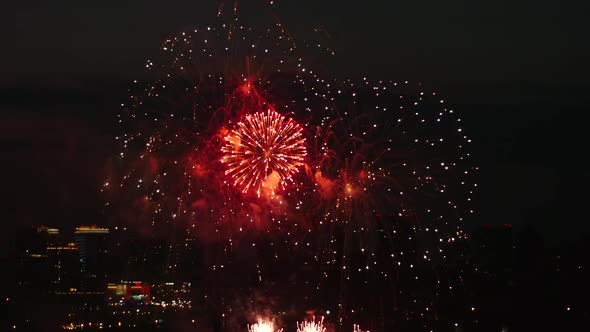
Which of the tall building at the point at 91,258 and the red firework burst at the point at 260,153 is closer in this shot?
the red firework burst at the point at 260,153

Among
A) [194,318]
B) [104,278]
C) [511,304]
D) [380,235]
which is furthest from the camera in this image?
[104,278]

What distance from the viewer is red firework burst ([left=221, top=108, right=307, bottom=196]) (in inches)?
565

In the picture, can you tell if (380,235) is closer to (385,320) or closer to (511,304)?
(385,320)

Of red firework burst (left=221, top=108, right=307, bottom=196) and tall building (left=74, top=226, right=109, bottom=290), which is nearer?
red firework burst (left=221, top=108, right=307, bottom=196)

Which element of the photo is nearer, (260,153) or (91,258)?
(260,153)

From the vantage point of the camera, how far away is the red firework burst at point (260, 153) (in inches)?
565

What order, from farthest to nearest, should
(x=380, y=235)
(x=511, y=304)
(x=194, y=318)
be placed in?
(x=511, y=304), (x=194, y=318), (x=380, y=235)

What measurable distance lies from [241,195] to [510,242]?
23532 mm

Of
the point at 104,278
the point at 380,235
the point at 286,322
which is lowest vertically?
the point at 286,322

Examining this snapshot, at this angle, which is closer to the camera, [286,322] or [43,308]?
[286,322]

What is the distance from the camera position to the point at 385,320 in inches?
1134

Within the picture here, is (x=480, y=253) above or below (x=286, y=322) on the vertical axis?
above

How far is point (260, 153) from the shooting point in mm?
14469

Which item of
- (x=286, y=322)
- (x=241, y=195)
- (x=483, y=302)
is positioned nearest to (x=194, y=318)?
(x=286, y=322)
